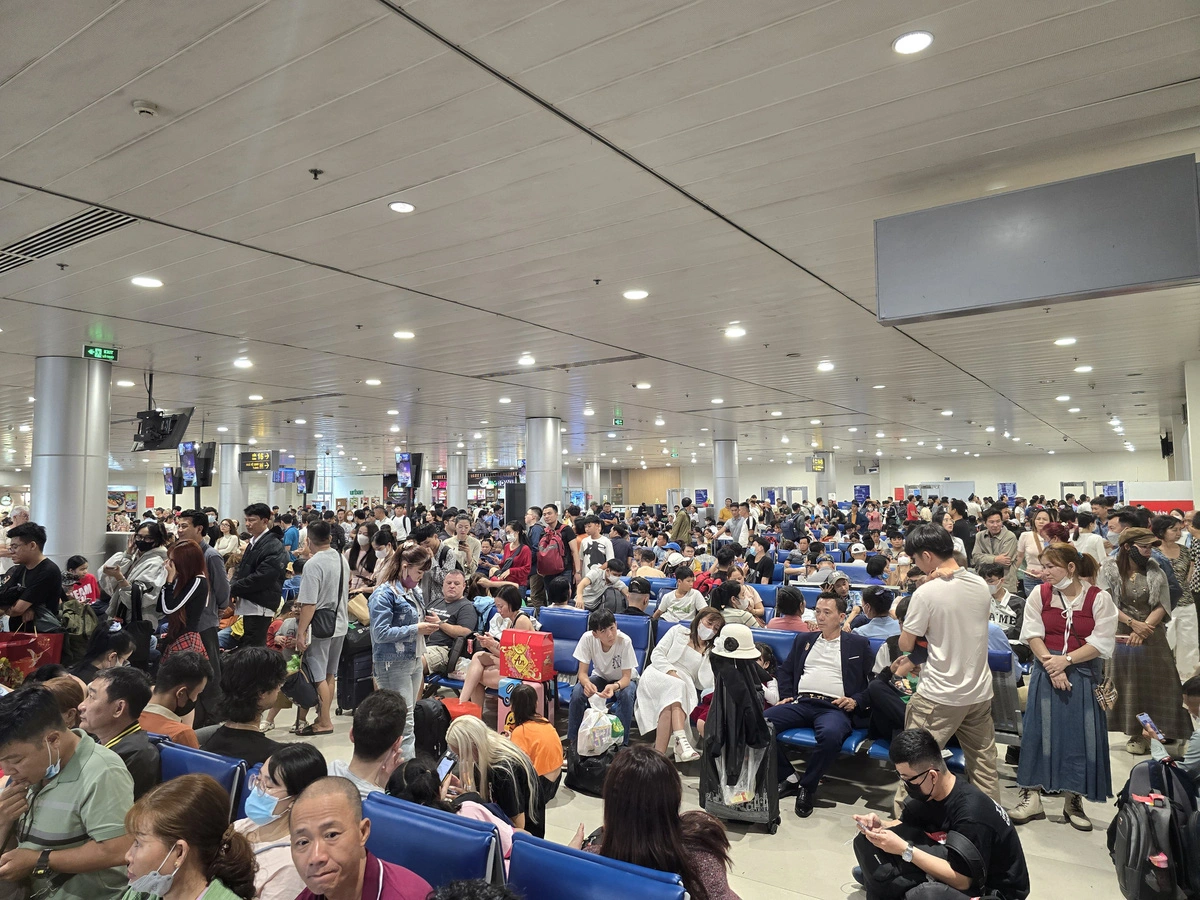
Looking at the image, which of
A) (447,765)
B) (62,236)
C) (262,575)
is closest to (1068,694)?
(447,765)

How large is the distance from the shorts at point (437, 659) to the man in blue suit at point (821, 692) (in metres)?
2.91

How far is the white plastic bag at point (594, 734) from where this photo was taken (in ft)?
16.9

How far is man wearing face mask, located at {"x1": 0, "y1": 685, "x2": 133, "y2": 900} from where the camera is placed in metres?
2.51

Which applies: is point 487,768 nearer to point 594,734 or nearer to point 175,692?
point 175,692

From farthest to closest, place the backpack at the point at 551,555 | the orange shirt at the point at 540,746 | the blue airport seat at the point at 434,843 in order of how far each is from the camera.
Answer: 1. the backpack at the point at 551,555
2. the orange shirt at the point at 540,746
3. the blue airport seat at the point at 434,843

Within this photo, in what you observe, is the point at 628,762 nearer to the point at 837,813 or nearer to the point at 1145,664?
the point at 837,813

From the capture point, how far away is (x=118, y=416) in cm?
1780

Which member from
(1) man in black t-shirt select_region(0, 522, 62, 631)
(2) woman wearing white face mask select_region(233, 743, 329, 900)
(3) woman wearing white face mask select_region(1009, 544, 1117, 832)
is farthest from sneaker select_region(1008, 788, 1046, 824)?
(1) man in black t-shirt select_region(0, 522, 62, 631)

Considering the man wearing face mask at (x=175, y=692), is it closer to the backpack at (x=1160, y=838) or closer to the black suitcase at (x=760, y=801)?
the black suitcase at (x=760, y=801)

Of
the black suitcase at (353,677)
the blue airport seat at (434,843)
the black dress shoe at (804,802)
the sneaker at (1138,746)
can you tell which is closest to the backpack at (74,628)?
the black suitcase at (353,677)

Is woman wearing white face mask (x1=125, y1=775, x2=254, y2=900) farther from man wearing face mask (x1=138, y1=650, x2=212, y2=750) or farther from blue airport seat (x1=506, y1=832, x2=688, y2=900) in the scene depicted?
man wearing face mask (x1=138, y1=650, x2=212, y2=750)

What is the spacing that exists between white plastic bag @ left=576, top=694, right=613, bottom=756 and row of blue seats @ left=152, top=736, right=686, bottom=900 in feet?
8.66

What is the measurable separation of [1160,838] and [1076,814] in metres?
1.55

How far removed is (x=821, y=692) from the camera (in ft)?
17.5
